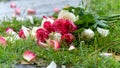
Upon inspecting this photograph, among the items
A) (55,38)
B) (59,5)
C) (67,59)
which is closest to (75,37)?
(55,38)

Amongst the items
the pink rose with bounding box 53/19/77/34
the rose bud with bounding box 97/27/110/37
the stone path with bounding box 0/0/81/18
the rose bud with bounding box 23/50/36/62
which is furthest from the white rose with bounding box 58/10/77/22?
the stone path with bounding box 0/0/81/18

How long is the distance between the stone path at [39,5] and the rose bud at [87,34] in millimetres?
2144

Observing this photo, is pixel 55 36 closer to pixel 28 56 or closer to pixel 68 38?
pixel 68 38

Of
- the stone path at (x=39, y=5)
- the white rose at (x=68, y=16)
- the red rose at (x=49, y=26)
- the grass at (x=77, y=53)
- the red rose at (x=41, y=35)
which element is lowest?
the stone path at (x=39, y=5)

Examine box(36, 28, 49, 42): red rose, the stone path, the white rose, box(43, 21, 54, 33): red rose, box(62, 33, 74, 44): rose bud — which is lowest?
the stone path

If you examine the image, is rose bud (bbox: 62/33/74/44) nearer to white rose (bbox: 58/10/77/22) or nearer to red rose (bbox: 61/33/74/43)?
red rose (bbox: 61/33/74/43)

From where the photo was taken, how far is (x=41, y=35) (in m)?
3.15

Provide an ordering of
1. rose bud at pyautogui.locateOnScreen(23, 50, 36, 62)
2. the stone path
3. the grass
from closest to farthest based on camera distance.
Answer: the grass → rose bud at pyautogui.locateOnScreen(23, 50, 36, 62) → the stone path

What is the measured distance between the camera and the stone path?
555 cm

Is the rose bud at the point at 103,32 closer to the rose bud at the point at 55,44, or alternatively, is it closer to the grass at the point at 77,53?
the grass at the point at 77,53

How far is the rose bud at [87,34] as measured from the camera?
3.22 meters

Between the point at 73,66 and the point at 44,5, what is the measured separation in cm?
330

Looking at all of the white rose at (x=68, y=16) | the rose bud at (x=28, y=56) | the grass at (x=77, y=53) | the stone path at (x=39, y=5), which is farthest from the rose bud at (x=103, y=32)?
the stone path at (x=39, y=5)

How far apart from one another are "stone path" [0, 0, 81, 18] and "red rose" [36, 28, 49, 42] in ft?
7.19
